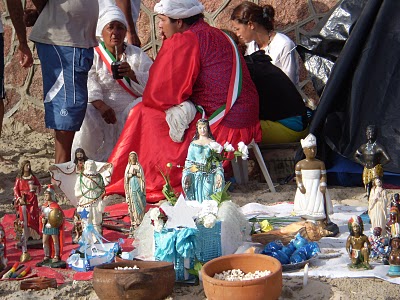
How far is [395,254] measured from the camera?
353 cm

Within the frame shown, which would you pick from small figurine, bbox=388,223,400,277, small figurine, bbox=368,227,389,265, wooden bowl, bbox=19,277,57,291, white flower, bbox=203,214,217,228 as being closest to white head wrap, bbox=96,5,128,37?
white flower, bbox=203,214,217,228

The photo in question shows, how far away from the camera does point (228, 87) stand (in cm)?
554

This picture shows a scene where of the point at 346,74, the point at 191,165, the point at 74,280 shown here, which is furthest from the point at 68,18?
the point at 74,280

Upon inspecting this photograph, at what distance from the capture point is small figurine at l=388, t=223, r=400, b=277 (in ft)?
11.6

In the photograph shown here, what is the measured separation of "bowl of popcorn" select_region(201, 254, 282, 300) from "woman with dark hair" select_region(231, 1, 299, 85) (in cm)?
329

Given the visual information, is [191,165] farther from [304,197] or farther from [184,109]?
[184,109]

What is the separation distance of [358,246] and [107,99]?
3.01 meters

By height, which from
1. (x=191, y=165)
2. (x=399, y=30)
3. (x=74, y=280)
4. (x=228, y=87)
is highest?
(x=399, y=30)

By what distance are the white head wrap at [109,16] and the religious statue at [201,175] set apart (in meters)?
1.87

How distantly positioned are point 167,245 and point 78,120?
2119 millimetres

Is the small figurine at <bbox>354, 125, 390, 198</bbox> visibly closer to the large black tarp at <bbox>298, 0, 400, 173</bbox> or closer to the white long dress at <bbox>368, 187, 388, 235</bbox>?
the white long dress at <bbox>368, 187, 388, 235</bbox>

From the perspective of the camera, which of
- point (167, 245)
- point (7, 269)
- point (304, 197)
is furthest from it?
point (304, 197)

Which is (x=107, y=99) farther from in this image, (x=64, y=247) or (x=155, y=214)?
(x=155, y=214)

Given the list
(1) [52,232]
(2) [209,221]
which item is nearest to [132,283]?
(2) [209,221]
